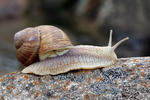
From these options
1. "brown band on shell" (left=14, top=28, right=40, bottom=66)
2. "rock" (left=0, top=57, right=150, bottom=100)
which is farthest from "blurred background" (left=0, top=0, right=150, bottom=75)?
"rock" (left=0, top=57, right=150, bottom=100)

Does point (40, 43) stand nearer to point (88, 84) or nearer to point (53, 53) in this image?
point (53, 53)

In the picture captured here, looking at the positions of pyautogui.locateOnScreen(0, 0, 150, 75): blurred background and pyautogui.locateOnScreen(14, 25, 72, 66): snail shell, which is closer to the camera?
pyautogui.locateOnScreen(14, 25, 72, 66): snail shell

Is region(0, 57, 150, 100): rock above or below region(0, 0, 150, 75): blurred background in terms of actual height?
below

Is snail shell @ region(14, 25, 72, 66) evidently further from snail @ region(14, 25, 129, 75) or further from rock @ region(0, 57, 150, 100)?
rock @ region(0, 57, 150, 100)

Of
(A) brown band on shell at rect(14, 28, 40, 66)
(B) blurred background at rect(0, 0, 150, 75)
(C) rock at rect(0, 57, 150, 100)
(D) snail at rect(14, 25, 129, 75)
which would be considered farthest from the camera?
(B) blurred background at rect(0, 0, 150, 75)

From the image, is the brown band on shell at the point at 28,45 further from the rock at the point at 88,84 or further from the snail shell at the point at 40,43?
the rock at the point at 88,84

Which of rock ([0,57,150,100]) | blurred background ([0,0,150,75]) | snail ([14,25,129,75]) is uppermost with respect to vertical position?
blurred background ([0,0,150,75])

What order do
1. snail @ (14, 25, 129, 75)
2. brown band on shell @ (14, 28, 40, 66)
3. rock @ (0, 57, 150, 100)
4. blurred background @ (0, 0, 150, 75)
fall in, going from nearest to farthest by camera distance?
1. rock @ (0, 57, 150, 100)
2. snail @ (14, 25, 129, 75)
3. brown band on shell @ (14, 28, 40, 66)
4. blurred background @ (0, 0, 150, 75)
